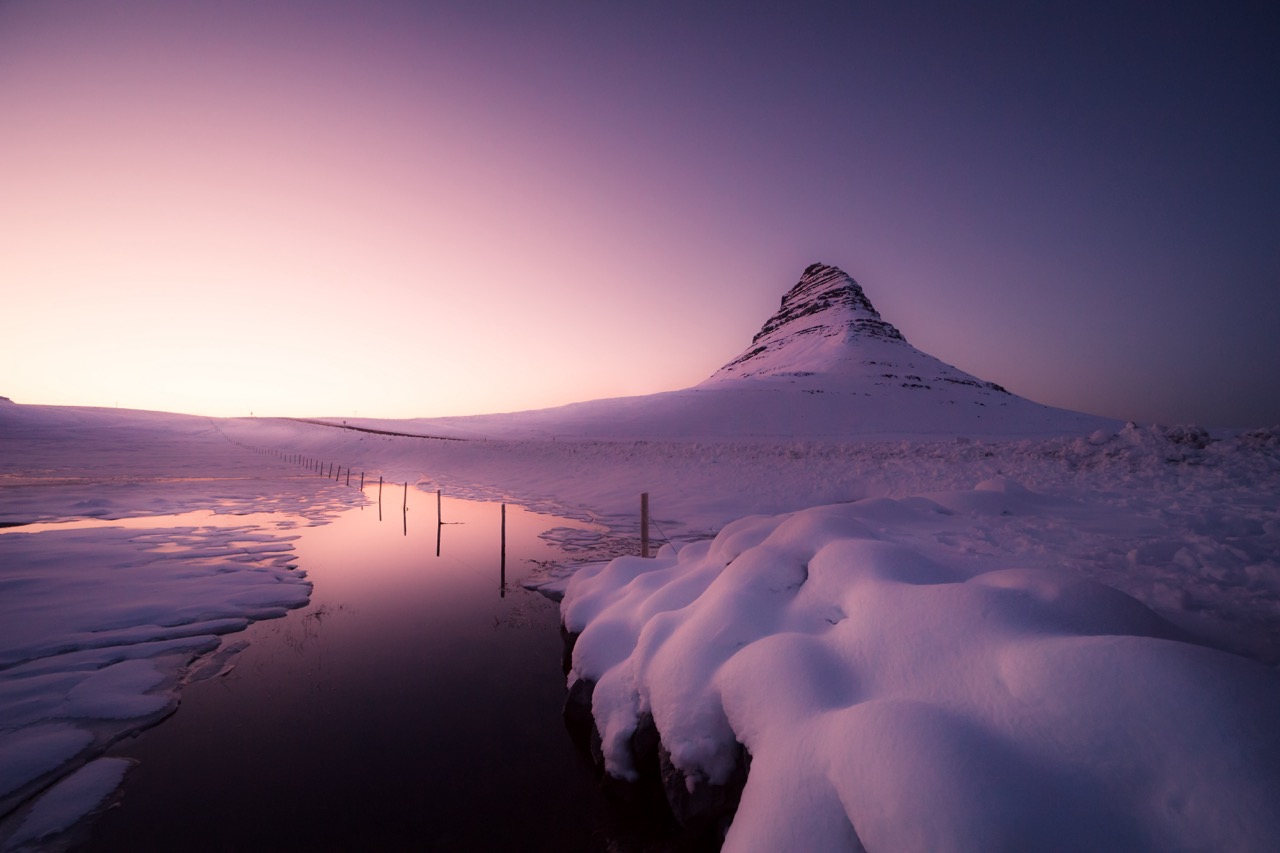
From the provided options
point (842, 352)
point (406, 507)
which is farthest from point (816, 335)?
point (406, 507)

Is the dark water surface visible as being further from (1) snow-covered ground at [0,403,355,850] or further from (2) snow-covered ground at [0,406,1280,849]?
(2) snow-covered ground at [0,406,1280,849]

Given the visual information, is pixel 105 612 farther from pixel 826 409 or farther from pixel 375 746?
pixel 826 409

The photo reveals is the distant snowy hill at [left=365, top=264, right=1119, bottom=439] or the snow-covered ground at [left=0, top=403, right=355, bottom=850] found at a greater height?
the distant snowy hill at [left=365, top=264, right=1119, bottom=439]

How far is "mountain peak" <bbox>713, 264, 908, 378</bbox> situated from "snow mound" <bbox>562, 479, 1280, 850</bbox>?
110 meters

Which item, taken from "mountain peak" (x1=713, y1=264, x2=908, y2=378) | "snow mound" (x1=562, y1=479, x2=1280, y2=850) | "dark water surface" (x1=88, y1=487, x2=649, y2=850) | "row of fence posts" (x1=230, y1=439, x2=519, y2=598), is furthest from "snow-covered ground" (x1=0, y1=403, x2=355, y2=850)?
"mountain peak" (x1=713, y1=264, x2=908, y2=378)

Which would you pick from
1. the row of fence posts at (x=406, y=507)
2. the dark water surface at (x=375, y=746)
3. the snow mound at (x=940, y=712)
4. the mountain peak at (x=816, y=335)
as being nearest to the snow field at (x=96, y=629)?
the dark water surface at (x=375, y=746)

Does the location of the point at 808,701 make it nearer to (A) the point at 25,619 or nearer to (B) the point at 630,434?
(A) the point at 25,619

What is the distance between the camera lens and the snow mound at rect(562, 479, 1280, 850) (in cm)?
250

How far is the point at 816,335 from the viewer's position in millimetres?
152125

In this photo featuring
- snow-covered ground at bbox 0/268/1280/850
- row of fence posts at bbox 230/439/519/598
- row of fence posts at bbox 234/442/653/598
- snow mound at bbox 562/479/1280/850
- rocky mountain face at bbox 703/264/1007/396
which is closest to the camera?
snow mound at bbox 562/479/1280/850

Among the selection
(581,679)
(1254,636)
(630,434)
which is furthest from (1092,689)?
(630,434)

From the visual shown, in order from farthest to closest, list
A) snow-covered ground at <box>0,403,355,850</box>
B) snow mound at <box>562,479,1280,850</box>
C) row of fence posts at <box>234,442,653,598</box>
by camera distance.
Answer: row of fence posts at <box>234,442,653,598</box>
snow-covered ground at <box>0,403,355,850</box>
snow mound at <box>562,479,1280,850</box>

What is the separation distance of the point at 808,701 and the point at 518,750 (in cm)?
406

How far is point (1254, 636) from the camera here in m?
4.98
